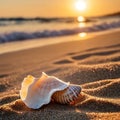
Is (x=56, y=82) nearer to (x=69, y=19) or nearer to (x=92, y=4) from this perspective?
(x=69, y=19)

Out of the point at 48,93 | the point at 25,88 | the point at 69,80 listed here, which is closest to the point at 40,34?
the point at 69,80

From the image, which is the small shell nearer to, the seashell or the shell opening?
the seashell

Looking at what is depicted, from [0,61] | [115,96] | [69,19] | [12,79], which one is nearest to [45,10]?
[69,19]

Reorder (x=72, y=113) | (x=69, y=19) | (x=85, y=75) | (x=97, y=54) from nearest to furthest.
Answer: (x=72, y=113) → (x=85, y=75) → (x=97, y=54) → (x=69, y=19)

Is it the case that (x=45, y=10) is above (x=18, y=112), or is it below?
above

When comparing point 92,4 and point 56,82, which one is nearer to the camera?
point 56,82

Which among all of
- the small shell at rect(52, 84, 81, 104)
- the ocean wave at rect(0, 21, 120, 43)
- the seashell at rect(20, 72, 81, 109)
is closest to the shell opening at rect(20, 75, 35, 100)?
the seashell at rect(20, 72, 81, 109)
